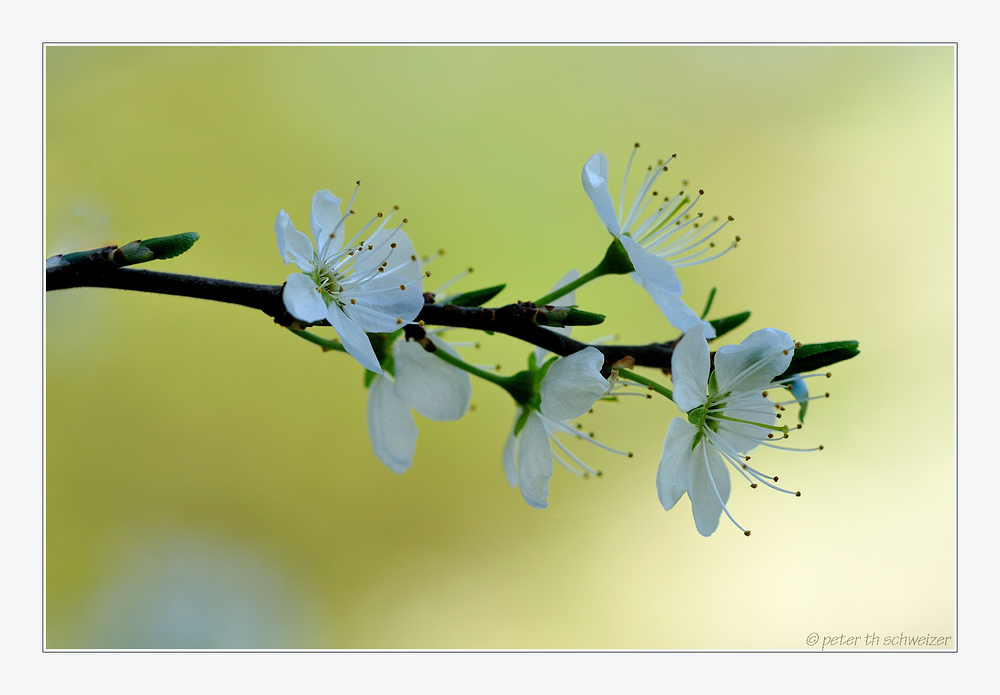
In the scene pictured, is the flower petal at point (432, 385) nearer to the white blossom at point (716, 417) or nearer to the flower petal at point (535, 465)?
the flower petal at point (535, 465)

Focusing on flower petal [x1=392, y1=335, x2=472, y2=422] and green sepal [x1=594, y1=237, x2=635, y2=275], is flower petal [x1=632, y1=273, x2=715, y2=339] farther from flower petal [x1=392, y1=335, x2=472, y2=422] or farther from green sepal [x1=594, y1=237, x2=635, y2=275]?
flower petal [x1=392, y1=335, x2=472, y2=422]

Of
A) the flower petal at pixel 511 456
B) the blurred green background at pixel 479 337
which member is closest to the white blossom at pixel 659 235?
the flower petal at pixel 511 456

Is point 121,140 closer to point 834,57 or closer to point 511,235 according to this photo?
point 511,235

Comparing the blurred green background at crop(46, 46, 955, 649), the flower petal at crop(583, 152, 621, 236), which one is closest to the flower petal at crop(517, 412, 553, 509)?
the flower petal at crop(583, 152, 621, 236)

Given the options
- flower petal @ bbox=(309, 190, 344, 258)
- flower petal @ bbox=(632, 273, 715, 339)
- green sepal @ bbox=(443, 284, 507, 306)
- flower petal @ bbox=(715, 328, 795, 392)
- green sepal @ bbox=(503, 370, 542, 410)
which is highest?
flower petal @ bbox=(309, 190, 344, 258)

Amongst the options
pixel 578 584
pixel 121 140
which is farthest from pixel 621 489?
pixel 121 140

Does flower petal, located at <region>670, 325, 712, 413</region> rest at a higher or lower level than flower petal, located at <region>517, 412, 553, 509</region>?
higher
